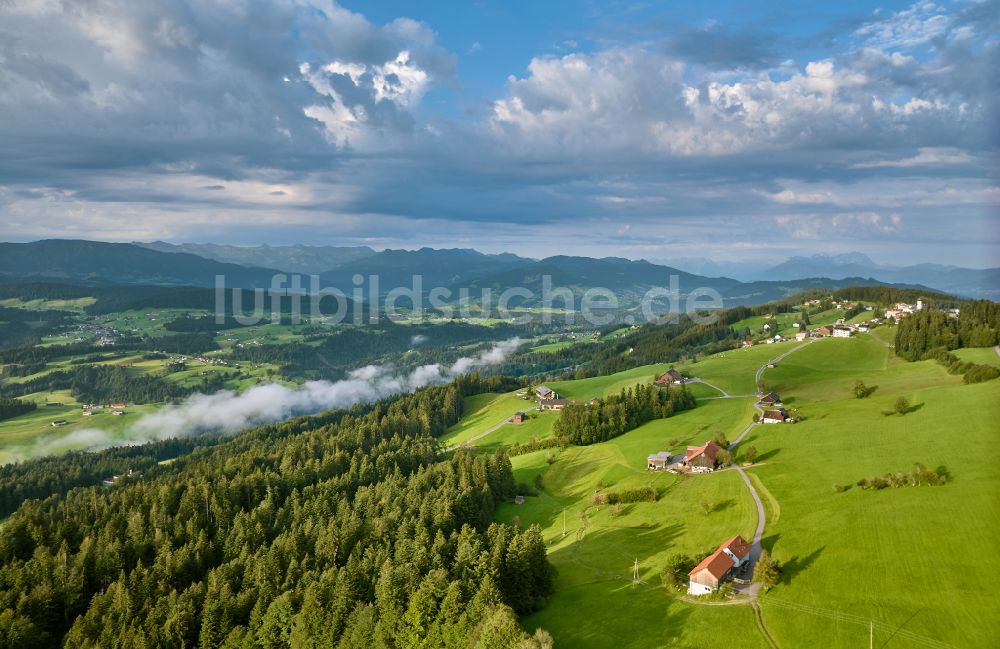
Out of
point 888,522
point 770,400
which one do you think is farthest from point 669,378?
point 888,522

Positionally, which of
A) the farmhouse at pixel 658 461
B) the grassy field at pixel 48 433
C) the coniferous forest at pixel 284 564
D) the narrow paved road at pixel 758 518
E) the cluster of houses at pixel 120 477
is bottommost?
the grassy field at pixel 48 433

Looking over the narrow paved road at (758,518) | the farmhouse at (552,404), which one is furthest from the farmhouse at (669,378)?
the narrow paved road at (758,518)

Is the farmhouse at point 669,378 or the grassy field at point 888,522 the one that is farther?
the farmhouse at point 669,378

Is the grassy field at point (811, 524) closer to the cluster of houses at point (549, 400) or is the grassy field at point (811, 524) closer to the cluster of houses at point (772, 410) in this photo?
the cluster of houses at point (772, 410)

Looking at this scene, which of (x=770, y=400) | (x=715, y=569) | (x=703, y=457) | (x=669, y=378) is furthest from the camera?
(x=669, y=378)

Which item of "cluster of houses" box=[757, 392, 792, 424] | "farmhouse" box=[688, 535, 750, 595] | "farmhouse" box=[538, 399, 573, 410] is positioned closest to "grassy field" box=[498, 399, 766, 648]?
Result: "farmhouse" box=[688, 535, 750, 595]

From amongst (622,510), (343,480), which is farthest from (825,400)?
(343,480)

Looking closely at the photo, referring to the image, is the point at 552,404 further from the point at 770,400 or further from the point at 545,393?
the point at 770,400
